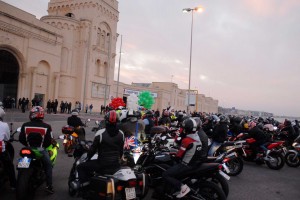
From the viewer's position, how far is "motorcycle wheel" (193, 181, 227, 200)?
4.80 m

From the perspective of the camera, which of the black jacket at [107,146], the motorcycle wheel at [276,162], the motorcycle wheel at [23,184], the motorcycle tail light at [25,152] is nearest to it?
the black jacket at [107,146]

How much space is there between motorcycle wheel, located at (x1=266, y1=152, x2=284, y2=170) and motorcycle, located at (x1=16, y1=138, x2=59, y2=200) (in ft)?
25.5

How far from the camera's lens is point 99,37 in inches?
1633

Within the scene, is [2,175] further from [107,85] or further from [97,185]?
[107,85]

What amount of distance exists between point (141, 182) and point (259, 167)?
687 cm

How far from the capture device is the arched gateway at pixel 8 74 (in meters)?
30.3

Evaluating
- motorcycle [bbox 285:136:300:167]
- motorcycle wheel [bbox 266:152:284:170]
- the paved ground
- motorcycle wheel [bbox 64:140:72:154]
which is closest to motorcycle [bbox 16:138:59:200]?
the paved ground

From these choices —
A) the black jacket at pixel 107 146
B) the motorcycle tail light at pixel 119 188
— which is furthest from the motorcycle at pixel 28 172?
the motorcycle tail light at pixel 119 188

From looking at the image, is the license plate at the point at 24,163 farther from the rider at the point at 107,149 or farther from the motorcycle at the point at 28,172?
the rider at the point at 107,149

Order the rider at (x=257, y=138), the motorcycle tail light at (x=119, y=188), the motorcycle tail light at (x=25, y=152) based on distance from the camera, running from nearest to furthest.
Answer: the motorcycle tail light at (x=119, y=188), the motorcycle tail light at (x=25, y=152), the rider at (x=257, y=138)

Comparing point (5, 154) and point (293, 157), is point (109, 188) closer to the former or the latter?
point (5, 154)

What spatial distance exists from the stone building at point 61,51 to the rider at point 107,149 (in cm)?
2751

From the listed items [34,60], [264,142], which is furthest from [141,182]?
[34,60]

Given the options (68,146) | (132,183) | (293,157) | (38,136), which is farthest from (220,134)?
(38,136)
